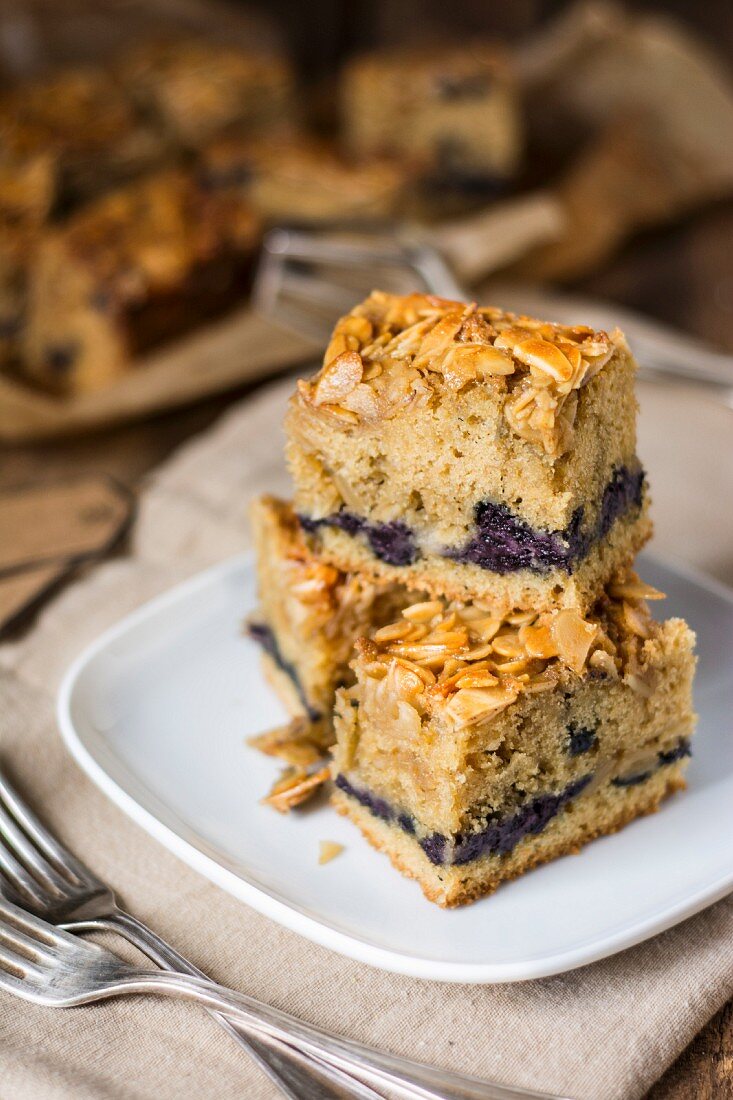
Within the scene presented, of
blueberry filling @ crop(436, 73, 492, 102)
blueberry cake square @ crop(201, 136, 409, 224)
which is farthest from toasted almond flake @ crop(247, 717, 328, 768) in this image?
blueberry filling @ crop(436, 73, 492, 102)

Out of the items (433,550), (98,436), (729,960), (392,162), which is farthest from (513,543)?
(392,162)

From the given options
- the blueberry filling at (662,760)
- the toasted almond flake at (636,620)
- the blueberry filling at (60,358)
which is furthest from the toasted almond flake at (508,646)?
the blueberry filling at (60,358)

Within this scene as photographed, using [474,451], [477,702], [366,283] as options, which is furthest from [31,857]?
[366,283]

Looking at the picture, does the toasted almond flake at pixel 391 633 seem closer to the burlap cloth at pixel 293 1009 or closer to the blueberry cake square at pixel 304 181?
the burlap cloth at pixel 293 1009

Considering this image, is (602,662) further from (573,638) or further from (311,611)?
(311,611)

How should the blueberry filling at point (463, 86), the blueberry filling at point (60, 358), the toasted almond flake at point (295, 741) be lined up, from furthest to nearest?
1. the blueberry filling at point (463, 86)
2. the blueberry filling at point (60, 358)
3. the toasted almond flake at point (295, 741)

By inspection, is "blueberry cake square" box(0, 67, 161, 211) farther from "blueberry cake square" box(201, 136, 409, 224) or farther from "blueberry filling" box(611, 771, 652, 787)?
"blueberry filling" box(611, 771, 652, 787)
